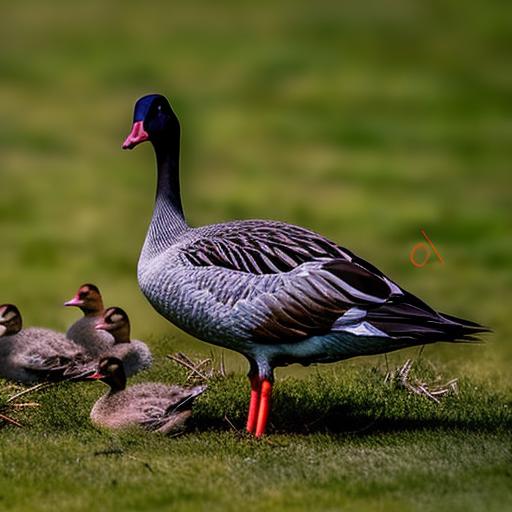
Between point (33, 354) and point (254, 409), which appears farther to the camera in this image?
point (33, 354)

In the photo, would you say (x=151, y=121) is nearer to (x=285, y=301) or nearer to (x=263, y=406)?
(x=285, y=301)

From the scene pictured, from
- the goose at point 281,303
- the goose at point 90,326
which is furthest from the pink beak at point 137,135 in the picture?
the goose at point 90,326

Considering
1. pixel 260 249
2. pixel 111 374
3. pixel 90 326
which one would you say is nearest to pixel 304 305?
pixel 260 249

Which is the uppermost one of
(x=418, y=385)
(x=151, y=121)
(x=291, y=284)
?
(x=151, y=121)

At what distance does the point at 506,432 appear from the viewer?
8.14 metres

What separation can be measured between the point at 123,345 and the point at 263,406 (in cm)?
250

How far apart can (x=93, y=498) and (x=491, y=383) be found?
14.3 ft

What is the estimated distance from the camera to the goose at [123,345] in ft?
33.0

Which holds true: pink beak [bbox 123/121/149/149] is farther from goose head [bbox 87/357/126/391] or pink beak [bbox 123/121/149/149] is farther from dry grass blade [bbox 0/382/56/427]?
dry grass blade [bbox 0/382/56/427]

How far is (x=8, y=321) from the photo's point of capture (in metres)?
10.0

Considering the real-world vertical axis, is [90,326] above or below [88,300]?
below

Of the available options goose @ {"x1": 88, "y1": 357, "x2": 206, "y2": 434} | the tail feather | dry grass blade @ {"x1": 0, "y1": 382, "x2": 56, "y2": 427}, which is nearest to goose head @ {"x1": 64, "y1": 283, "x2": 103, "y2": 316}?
dry grass blade @ {"x1": 0, "y1": 382, "x2": 56, "y2": 427}

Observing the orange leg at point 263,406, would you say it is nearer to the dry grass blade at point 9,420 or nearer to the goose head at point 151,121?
the dry grass blade at point 9,420

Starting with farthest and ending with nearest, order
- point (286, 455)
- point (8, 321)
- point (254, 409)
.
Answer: point (8, 321) < point (254, 409) < point (286, 455)
